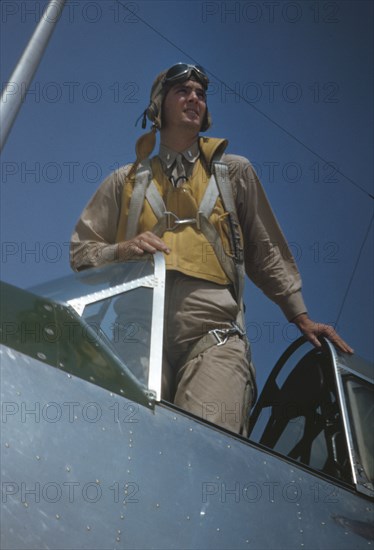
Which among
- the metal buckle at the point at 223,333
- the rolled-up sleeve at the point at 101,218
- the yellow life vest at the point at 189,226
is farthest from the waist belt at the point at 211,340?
the rolled-up sleeve at the point at 101,218

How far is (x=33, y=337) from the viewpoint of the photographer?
2791 mm

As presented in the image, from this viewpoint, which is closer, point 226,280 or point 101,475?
point 101,475

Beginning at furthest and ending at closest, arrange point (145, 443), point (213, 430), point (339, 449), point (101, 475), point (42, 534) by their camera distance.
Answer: point (339, 449) → point (213, 430) → point (145, 443) → point (101, 475) → point (42, 534)

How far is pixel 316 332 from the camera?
417 cm

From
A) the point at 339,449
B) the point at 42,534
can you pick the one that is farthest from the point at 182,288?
the point at 42,534

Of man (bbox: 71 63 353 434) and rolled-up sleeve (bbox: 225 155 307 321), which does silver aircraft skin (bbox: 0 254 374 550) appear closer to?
man (bbox: 71 63 353 434)

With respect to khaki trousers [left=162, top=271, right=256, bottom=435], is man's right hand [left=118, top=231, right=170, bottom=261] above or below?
above

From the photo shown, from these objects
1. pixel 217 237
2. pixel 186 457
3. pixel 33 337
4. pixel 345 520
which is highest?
pixel 217 237

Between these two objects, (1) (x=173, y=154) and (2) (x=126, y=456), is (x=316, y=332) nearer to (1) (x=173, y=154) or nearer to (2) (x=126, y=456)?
(1) (x=173, y=154)

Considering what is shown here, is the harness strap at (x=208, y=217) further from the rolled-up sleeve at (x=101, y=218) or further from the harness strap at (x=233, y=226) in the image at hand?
the rolled-up sleeve at (x=101, y=218)

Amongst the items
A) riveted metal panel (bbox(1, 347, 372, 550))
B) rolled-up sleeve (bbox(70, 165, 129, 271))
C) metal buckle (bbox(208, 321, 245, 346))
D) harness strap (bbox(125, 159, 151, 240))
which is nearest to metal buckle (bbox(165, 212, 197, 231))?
harness strap (bbox(125, 159, 151, 240))

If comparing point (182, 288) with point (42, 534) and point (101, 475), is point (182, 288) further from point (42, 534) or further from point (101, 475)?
point (42, 534)

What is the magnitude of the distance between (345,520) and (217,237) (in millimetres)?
1499

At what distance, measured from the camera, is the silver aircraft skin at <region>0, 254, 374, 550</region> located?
2475 millimetres
